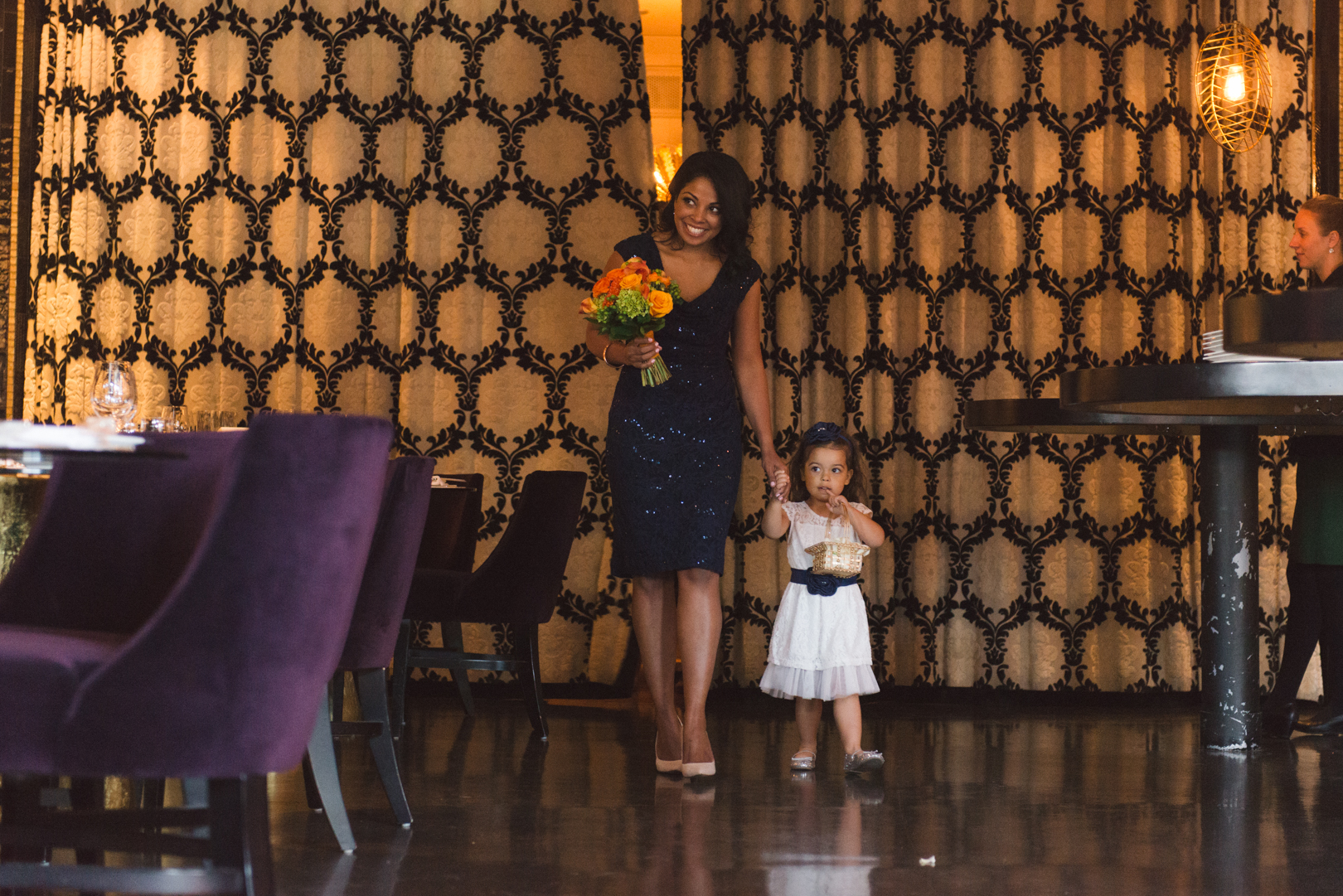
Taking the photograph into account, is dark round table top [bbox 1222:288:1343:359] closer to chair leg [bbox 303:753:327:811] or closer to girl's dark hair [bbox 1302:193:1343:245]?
girl's dark hair [bbox 1302:193:1343:245]

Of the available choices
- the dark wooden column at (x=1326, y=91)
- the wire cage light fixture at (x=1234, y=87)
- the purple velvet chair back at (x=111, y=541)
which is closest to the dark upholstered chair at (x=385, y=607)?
the purple velvet chair back at (x=111, y=541)

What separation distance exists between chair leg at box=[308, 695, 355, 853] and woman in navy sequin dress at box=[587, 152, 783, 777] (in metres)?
1.16

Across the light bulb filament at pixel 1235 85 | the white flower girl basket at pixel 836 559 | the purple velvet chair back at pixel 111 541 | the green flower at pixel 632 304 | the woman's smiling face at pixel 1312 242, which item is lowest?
the white flower girl basket at pixel 836 559

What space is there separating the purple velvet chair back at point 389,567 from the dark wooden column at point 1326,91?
435 centimetres

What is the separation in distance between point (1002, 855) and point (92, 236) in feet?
14.6

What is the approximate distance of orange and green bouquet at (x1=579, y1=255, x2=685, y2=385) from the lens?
3281mm

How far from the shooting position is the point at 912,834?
2713 millimetres

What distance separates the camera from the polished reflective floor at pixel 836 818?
231cm

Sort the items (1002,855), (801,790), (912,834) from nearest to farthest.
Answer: (1002,855) → (912,834) → (801,790)

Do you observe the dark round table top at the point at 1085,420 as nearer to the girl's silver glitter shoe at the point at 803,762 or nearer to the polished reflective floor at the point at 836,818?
the polished reflective floor at the point at 836,818

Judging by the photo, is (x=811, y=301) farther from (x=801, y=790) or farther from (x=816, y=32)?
(x=801, y=790)

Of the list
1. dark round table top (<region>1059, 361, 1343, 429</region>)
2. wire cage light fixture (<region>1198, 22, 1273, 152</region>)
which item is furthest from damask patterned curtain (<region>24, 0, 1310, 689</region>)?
dark round table top (<region>1059, 361, 1343, 429</region>)

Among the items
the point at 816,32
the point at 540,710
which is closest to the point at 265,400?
the point at 540,710

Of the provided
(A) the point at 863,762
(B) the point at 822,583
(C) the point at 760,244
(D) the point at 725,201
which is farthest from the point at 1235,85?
(A) the point at 863,762
